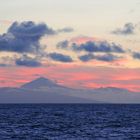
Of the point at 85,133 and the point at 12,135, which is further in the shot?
the point at 85,133

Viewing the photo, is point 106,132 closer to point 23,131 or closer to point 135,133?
point 135,133

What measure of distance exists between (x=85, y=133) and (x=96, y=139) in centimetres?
1053

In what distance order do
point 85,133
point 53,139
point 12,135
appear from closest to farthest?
point 53,139
point 12,135
point 85,133

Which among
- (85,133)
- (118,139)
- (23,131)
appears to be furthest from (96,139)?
(23,131)

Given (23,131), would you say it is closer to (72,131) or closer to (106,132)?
(72,131)

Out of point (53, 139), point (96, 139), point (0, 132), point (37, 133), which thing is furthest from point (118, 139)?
point (0, 132)

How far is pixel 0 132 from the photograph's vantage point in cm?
8944

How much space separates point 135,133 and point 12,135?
69.7 feet

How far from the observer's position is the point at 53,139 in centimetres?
7912

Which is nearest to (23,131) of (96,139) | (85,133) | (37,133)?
(37,133)

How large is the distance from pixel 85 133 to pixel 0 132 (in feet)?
48.0

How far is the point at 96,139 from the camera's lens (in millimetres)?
79312

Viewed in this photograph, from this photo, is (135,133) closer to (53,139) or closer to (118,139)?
(118,139)

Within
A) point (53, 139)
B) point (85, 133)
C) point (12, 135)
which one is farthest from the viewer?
point (85, 133)
